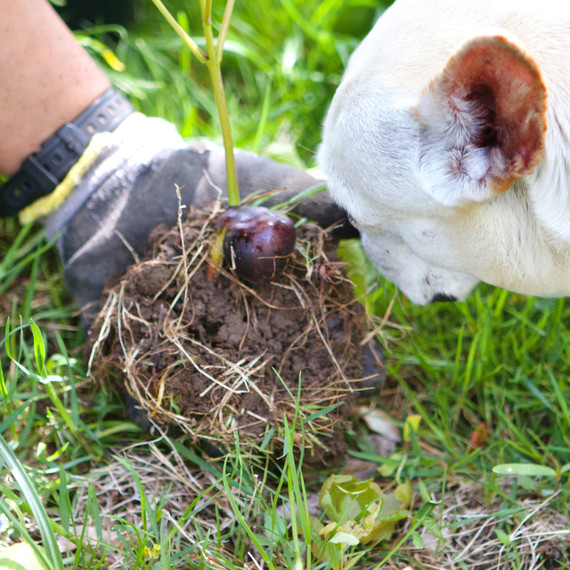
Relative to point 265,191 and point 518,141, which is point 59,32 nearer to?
point 265,191

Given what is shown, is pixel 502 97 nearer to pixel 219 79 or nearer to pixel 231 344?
pixel 219 79

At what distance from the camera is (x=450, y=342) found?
1.90m

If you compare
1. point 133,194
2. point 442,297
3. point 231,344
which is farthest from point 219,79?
point 442,297

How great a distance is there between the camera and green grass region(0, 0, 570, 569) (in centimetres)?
122

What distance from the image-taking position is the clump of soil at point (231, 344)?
1343 millimetres

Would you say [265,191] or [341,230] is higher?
[265,191]

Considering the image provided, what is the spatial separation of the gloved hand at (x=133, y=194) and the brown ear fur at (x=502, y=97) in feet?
1.79

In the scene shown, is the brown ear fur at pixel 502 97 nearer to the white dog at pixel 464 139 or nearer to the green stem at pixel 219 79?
the white dog at pixel 464 139

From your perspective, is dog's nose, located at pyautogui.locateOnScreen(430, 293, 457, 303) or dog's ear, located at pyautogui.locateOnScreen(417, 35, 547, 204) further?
dog's nose, located at pyautogui.locateOnScreen(430, 293, 457, 303)

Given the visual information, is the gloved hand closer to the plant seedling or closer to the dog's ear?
the plant seedling

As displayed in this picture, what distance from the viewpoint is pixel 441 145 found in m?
1.17

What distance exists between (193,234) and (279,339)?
0.35 m

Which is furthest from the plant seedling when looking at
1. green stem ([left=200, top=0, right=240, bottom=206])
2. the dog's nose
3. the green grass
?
the dog's nose

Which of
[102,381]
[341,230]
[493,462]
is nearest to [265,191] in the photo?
[341,230]
